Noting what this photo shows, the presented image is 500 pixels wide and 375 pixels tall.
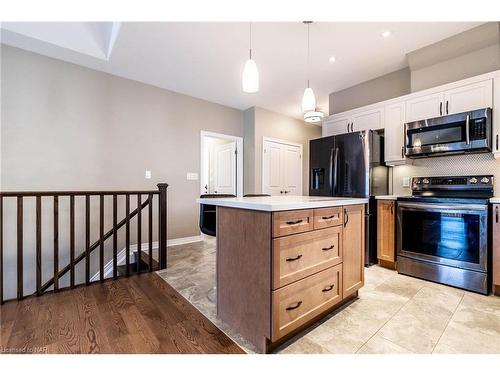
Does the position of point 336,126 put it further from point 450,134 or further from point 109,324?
point 109,324

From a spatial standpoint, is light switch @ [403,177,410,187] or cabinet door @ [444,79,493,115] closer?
cabinet door @ [444,79,493,115]

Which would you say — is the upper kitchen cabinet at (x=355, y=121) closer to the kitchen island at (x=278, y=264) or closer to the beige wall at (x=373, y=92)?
the beige wall at (x=373, y=92)

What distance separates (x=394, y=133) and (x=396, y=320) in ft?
7.18

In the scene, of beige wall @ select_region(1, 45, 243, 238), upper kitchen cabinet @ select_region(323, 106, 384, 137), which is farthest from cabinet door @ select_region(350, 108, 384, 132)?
beige wall @ select_region(1, 45, 243, 238)

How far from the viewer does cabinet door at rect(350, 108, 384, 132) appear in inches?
120

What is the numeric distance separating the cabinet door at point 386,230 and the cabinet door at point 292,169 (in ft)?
8.13

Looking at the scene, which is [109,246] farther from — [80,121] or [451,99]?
[451,99]

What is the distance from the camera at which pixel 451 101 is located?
97.2 inches

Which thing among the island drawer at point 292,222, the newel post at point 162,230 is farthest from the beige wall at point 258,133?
the island drawer at point 292,222

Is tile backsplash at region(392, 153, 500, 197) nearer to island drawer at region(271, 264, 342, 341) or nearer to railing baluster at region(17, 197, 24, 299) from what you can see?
island drawer at region(271, 264, 342, 341)

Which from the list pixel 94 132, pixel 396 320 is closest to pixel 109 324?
pixel 396 320

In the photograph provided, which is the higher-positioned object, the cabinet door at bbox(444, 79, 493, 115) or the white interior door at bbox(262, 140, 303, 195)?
the cabinet door at bbox(444, 79, 493, 115)

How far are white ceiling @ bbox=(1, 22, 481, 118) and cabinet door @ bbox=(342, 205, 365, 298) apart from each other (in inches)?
73.7
